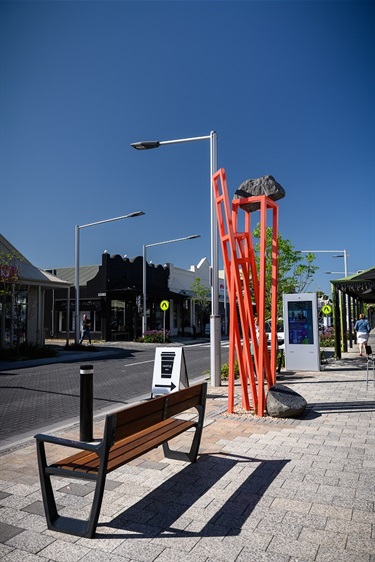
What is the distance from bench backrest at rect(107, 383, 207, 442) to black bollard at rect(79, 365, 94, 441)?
164 cm

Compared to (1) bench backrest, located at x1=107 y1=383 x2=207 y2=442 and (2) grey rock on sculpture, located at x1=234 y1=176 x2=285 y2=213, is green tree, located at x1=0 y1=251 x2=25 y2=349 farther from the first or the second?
(1) bench backrest, located at x1=107 y1=383 x2=207 y2=442

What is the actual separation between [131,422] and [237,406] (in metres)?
4.62

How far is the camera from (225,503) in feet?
12.6

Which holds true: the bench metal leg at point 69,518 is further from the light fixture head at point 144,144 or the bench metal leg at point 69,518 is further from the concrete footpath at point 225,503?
the light fixture head at point 144,144

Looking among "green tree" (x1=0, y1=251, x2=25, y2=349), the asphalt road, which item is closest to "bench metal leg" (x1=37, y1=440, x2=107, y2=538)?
the asphalt road

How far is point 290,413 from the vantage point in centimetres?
687

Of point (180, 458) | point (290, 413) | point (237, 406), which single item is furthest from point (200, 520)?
point (237, 406)

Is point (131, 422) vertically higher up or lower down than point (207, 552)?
higher up

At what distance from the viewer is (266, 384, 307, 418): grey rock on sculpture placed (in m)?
6.86

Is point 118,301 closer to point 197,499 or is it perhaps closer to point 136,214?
point 136,214

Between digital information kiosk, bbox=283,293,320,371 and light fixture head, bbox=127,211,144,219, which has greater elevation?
light fixture head, bbox=127,211,144,219

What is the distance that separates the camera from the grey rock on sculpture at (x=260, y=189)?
7.26 metres

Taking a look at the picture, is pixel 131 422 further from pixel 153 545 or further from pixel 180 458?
pixel 180 458

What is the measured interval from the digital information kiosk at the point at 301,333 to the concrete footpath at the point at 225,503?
24.0 ft
